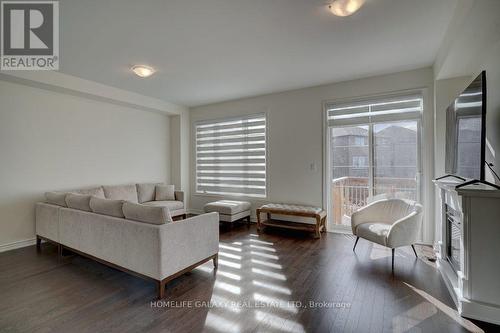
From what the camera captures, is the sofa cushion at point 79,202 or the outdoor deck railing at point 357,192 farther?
the outdoor deck railing at point 357,192

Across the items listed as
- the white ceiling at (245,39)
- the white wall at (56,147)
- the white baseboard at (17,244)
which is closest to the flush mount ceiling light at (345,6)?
the white ceiling at (245,39)

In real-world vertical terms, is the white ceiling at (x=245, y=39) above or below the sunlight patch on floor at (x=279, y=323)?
above

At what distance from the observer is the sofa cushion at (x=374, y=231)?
2963 mm

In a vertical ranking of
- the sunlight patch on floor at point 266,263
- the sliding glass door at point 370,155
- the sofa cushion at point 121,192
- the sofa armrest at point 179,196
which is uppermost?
the sliding glass door at point 370,155

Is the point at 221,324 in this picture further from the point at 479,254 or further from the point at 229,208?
the point at 229,208

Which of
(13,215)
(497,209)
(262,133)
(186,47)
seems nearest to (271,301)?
(497,209)

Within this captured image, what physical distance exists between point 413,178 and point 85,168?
19.2 ft

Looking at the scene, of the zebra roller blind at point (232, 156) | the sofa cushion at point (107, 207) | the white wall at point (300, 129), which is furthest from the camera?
the zebra roller blind at point (232, 156)

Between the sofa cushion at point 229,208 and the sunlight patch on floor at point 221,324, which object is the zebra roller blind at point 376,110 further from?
the sunlight patch on floor at point 221,324

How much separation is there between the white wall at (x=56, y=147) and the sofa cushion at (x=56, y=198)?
1.48ft

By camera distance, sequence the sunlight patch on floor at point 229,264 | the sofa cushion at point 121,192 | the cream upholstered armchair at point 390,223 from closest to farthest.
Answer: the cream upholstered armchair at point 390,223 < the sunlight patch on floor at point 229,264 < the sofa cushion at point 121,192

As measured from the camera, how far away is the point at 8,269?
9.54ft

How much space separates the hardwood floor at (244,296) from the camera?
190cm

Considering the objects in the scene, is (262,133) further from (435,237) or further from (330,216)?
(435,237)
